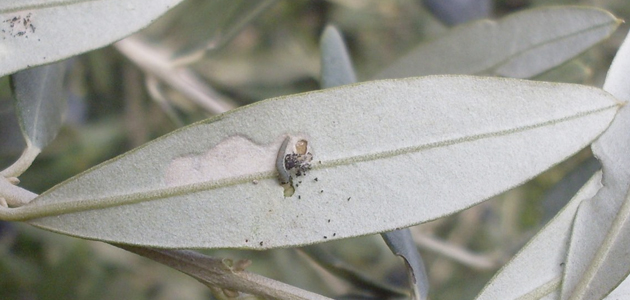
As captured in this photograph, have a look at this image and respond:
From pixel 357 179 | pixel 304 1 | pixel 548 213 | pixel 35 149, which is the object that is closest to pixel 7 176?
pixel 35 149

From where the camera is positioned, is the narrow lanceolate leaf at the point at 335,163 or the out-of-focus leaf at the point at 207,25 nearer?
the narrow lanceolate leaf at the point at 335,163

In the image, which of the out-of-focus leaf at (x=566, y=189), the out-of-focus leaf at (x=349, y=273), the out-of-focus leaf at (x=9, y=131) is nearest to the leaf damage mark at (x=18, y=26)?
the out-of-focus leaf at (x=349, y=273)

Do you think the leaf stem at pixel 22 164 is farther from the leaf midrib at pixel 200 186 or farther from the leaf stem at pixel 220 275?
the leaf stem at pixel 220 275

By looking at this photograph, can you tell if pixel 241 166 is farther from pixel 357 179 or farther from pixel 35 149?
pixel 35 149

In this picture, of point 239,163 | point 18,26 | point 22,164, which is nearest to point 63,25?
point 18,26

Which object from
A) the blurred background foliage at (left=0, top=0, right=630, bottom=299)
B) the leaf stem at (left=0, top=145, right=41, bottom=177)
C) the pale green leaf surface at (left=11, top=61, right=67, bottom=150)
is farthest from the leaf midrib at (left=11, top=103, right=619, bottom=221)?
the blurred background foliage at (left=0, top=0, right=630, bottom=299)

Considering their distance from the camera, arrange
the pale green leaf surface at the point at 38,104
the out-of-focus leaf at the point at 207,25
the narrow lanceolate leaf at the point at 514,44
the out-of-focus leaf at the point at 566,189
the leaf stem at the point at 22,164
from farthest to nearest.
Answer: the out-of-focus leaf at the point at 207,25
the out-of-focus leaf at the point at 566,189
the narrow lanceolate leaf at the point at 514,44
the pale green leaf surface at the point at 38,104
the leaf stem at the point at 22,164

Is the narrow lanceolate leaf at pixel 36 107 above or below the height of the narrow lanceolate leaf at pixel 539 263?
above

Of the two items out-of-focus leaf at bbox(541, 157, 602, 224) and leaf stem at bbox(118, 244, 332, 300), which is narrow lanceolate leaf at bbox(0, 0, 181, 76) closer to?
leaf stem at bbox(118, 244, 332, 300)
